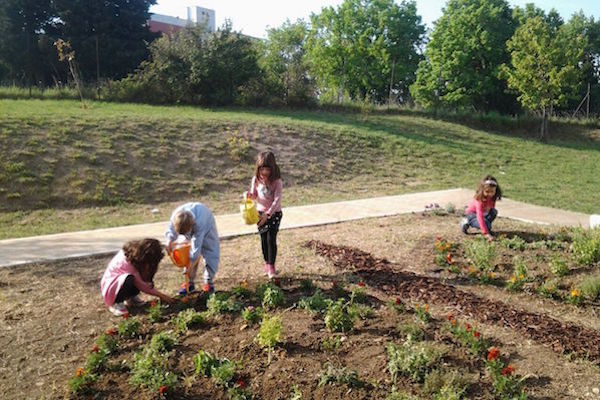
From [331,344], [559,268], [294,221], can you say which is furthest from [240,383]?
[294,221]

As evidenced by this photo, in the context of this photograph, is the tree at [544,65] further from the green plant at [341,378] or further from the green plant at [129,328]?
the green plant at [129,328]

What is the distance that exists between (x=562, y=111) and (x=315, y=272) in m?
29.5

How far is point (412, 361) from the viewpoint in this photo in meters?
3.52

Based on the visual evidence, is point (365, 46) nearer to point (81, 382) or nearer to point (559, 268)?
point (559, 268)

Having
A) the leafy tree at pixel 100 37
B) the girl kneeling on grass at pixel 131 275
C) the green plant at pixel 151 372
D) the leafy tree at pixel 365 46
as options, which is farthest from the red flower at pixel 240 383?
the leafy tree at pixel 365 46

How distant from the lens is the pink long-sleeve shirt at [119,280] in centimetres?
459

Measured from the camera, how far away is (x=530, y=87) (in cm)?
2242

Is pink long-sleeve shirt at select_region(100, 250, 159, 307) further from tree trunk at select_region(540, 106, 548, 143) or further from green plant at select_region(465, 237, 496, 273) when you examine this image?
tree trunk at select_region(540, 106, 548, 143)

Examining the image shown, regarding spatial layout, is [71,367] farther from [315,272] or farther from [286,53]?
[286,53]

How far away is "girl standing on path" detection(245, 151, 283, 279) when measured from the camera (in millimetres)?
5441

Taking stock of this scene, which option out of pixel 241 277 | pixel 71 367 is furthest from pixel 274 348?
pixel 241 277

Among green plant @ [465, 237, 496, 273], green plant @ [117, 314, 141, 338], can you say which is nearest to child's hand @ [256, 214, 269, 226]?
green plant @ [117, 314, 141, 338]

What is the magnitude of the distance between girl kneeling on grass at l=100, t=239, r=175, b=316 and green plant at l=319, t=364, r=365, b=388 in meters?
1.89

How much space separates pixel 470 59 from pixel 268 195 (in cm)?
2962
